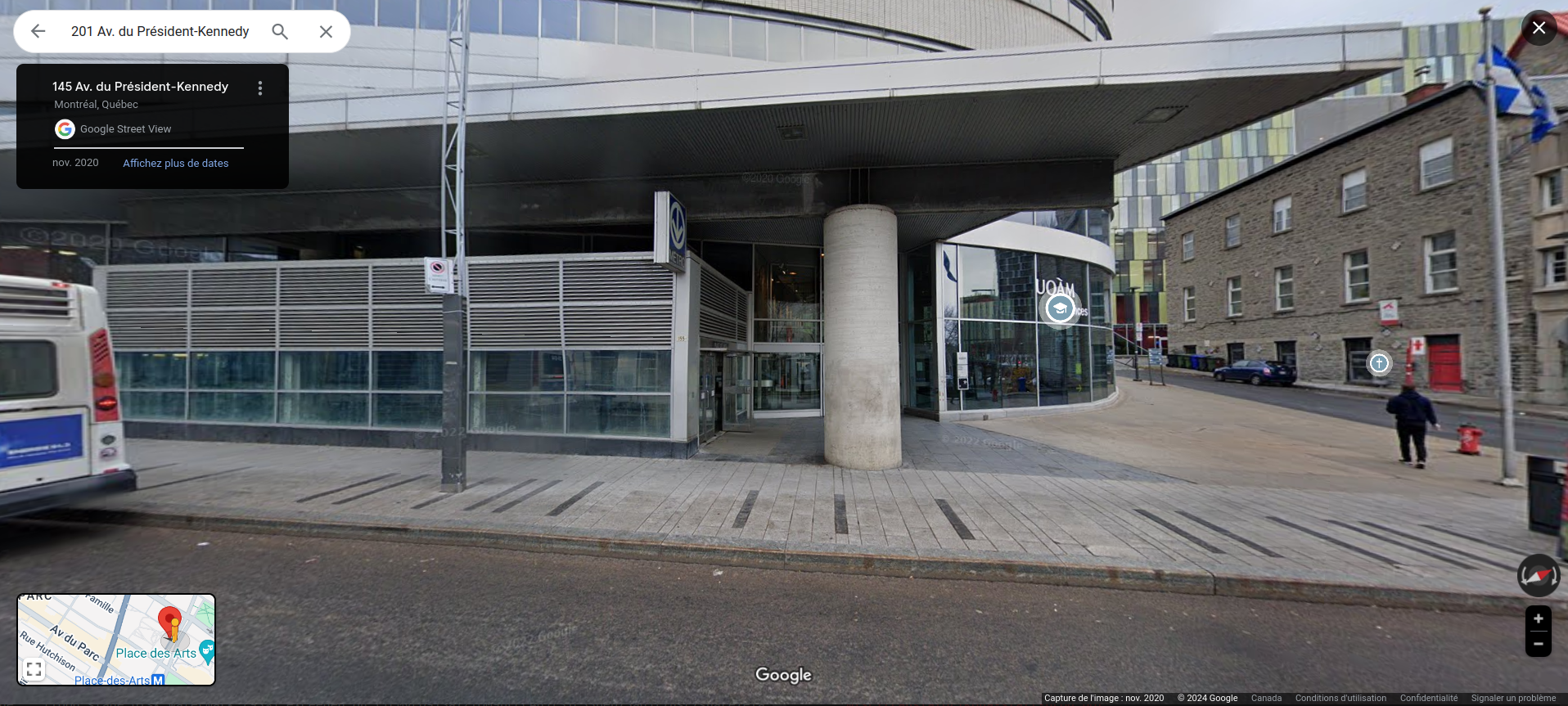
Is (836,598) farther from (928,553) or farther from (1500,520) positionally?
(1500,520)

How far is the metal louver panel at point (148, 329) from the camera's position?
1123cm

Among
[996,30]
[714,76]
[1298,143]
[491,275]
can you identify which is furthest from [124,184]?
[1298,143]

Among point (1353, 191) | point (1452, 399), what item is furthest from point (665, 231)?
point (1353, 191)

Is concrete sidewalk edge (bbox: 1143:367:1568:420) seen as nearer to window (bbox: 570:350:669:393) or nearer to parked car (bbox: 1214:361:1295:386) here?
parked car (bbox: 1214:361:1295:386)

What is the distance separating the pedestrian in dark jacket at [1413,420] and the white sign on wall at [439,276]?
15.4 meters

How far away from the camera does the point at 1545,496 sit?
5871mm

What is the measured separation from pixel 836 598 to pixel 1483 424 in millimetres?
21787

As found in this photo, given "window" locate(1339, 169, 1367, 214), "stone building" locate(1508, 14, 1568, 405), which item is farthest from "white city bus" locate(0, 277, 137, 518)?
"window" locate(1339, 169, 1367, 214)

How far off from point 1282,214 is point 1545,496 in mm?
29799

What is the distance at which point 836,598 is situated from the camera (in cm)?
435

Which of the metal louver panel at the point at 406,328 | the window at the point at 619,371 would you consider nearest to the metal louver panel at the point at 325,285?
the metal louver panel at the point at 406,328

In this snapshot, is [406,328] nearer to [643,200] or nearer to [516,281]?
[516,281]

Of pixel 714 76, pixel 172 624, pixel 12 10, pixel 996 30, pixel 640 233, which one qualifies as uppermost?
pixel 996 30

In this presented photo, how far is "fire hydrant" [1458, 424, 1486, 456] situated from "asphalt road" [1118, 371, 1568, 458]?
2.55ft
